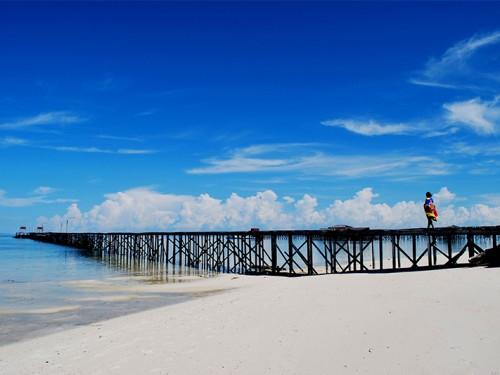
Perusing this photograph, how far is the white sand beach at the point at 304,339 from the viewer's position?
690cm

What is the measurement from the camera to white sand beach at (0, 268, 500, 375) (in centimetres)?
690

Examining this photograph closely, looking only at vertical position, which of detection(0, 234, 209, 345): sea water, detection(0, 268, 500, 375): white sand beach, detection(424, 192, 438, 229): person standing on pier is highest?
detection(424, 192, 438, 229): person standing on pier

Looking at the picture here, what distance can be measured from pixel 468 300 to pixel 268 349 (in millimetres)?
5184

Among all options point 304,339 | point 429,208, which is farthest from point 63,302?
point 429,208

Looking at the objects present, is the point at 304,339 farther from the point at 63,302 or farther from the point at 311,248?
the point at 311,248

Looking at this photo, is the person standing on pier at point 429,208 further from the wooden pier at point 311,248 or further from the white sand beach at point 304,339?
the white sand beach at point 304,339

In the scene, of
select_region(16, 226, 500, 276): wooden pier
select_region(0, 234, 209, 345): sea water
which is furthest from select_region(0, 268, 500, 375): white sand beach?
select_region(16, 226, 500, 276): wooden pier

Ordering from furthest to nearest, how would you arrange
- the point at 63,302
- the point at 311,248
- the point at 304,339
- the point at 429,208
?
the point at 311,248 → the point at 429,208 → the point at 63,302 → the point at 304,339

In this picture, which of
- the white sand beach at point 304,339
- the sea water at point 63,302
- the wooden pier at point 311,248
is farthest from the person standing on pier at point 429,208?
the sea water at point 63,302

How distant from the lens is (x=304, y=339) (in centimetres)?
817

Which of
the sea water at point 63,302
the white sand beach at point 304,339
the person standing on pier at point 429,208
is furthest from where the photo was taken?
the person standing on pier at point 429,208

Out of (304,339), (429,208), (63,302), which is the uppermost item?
(429,208)

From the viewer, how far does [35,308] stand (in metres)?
16.1

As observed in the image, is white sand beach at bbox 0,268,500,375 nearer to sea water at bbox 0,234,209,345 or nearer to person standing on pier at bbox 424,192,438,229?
sea water at bbox 0,234,209,345
